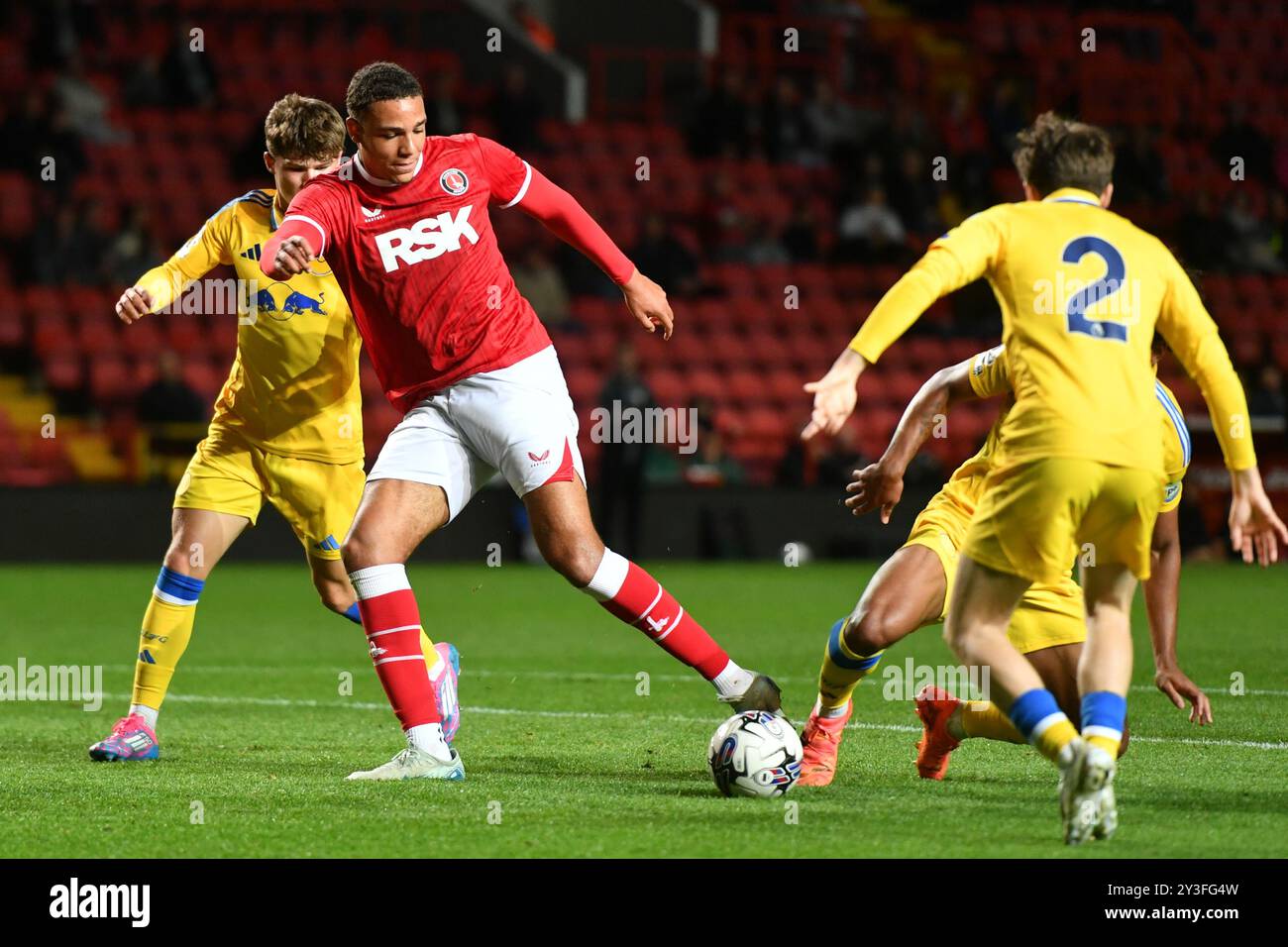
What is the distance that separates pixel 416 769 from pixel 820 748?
47.8 inches

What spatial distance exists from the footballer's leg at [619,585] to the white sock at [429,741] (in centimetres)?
61

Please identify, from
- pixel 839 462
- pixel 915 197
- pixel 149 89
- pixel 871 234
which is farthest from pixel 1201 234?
pixel 149 89

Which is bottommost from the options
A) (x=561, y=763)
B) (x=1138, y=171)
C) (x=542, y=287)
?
(x=561, y=763)

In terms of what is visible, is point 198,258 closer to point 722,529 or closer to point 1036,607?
point 1036,607

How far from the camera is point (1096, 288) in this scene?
14.4 feet

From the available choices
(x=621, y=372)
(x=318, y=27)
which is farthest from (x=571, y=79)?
(x=621, y=372)

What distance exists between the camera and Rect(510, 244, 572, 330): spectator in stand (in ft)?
57.8

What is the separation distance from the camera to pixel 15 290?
17.2 m

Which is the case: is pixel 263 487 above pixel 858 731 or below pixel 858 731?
above

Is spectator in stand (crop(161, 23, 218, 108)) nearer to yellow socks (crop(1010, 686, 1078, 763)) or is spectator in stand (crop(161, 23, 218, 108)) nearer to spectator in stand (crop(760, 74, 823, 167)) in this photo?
spectator in stand (crop(760, 74, 823, 167))

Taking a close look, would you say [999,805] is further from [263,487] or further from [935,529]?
[263,487]

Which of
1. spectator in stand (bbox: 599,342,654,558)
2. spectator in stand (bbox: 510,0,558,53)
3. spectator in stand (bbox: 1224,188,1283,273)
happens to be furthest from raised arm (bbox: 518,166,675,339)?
spectator in stand (bbox: 510,0,558,53)
